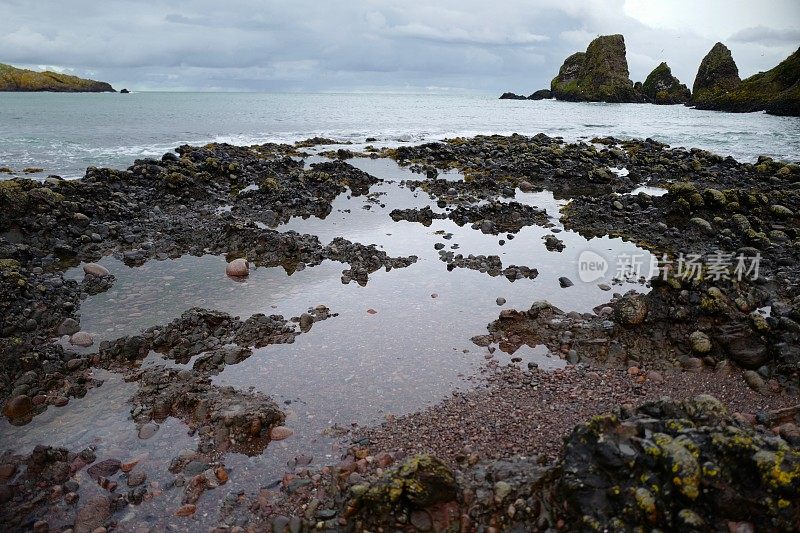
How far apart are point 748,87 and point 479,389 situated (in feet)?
401

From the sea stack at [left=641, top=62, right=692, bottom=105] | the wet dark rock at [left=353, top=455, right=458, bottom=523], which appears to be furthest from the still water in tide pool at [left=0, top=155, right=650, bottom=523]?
the sea stack at [left=641, top=62, right=692, bottom=105]

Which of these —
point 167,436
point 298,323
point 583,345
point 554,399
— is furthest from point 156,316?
point 583,345

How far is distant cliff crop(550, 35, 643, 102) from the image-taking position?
15100 centimetres

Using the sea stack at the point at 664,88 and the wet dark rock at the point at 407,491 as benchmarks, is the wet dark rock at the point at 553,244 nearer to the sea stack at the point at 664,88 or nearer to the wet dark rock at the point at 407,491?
the wet dark rock at the point at 407,491

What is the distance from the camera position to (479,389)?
8.47 metres

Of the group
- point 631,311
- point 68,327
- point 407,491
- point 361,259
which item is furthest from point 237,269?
point 631,311

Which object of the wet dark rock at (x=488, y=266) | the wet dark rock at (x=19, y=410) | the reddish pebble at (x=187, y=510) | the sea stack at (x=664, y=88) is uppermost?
the sea stack at (x=664, y=88)

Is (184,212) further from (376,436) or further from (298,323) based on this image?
(376,436)

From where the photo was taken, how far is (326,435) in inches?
290

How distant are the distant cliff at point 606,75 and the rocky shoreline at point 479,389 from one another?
5987 inches

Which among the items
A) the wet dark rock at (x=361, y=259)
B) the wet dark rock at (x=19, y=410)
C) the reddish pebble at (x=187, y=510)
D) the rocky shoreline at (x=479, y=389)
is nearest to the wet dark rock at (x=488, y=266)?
the rocky shoreline at (x=479, y=389)

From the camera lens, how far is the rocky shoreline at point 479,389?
16.6ft

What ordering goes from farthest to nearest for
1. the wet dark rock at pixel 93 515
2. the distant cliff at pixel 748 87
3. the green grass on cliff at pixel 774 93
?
the distant cliff at pixel 748 87
the green grass on cliff at pixel 774 93
the wet dark rock at pixel 93 515

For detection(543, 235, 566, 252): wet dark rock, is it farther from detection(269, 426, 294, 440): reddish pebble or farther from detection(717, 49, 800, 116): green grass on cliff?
detection(717, 49, 800, 116): green grass on cliff
